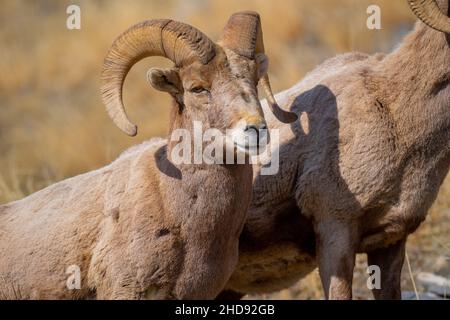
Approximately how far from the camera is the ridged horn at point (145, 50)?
7777 mm

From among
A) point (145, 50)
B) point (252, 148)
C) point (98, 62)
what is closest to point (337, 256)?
point (252, 148)

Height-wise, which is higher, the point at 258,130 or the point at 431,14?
the point at 431,14

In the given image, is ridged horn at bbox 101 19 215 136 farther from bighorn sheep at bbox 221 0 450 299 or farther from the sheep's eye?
bighorn sheep at bbox 221 0 450 299

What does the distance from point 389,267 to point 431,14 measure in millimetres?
2117

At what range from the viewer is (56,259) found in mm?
8250

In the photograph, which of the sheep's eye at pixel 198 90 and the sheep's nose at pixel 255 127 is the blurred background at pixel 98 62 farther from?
the sheep's nose at pixel 255 127

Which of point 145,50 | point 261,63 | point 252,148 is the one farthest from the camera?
point 261,63

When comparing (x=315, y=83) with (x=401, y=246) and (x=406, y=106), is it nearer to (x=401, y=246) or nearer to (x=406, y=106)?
(x=406, y=106)

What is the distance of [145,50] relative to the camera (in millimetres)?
8023

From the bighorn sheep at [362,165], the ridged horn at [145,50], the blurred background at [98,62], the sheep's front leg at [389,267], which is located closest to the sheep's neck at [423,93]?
the bighorn sheep at [362,165]

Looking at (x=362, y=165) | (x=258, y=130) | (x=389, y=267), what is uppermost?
(x=258, y=130)

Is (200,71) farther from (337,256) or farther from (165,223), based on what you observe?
(337,256)
